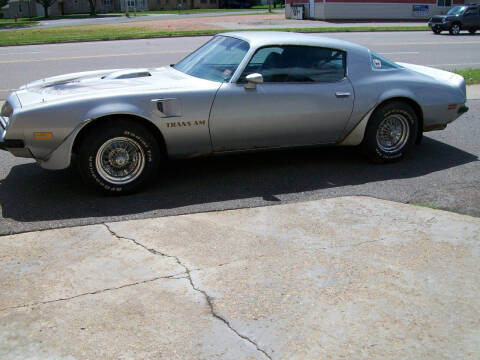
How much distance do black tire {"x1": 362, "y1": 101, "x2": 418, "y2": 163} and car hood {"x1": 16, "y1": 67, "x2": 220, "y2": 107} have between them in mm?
1875

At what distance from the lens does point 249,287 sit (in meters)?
3.43

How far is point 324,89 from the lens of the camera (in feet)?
18.2

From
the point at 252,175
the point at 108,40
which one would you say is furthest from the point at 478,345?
the point at 108,40

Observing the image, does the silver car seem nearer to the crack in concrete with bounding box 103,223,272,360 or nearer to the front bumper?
the front bumper

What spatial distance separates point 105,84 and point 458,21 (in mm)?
25578

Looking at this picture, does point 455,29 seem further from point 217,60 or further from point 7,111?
point 7,111

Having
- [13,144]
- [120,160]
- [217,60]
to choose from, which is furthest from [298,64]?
[13,144]

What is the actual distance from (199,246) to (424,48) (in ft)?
55.3

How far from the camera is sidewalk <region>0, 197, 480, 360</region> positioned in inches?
114

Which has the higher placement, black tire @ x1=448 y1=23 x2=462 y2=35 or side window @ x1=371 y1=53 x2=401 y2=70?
black tire @ x1=448 y1=23 x2=462 y2=35

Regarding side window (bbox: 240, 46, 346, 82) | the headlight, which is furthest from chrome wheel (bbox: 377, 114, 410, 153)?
the headlight

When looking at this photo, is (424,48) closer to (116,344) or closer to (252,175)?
(252,175)

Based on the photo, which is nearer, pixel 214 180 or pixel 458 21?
pixel 214 180

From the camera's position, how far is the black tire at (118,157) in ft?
15.7
